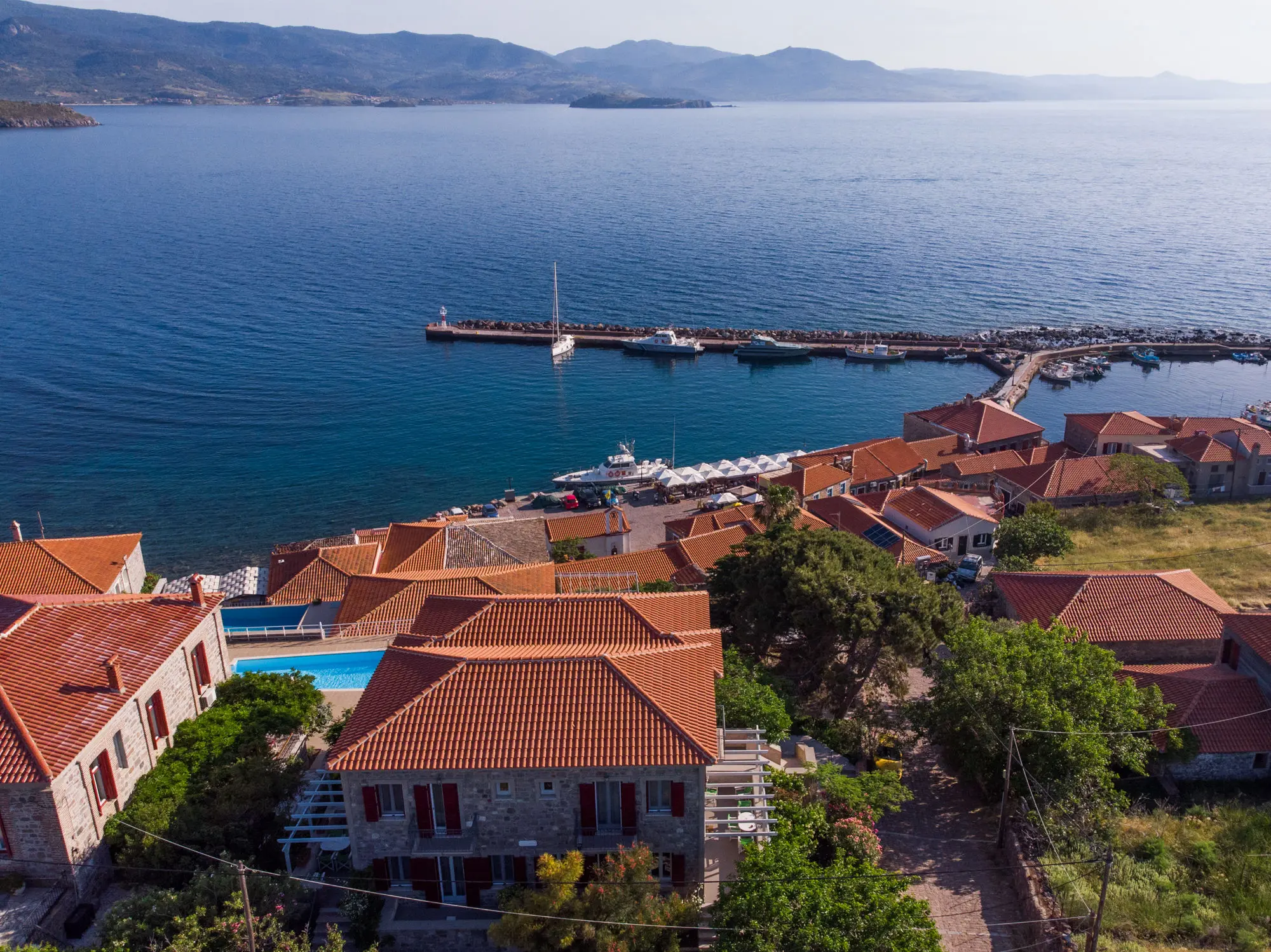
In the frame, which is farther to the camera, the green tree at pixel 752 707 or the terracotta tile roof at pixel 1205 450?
the terracotta tile roof at pixel 1205 450

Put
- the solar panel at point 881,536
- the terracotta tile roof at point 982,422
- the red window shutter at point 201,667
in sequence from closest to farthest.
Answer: the red window shutter at point 201,667
the solar panel at point 881,536
the terracotta tile roof at point 982,422

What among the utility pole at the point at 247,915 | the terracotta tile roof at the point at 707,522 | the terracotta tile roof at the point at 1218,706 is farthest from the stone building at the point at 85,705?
the terracotta tile roof at the point at 707,522

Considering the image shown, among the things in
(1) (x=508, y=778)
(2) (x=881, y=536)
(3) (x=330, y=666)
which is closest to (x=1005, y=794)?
(1) (x=508, y=778)

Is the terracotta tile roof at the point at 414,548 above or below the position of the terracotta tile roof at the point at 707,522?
above

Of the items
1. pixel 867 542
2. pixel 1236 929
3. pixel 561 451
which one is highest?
pixel 867 542

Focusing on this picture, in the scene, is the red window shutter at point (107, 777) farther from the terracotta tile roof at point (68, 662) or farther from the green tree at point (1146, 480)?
the green tree at point (1146, 480)

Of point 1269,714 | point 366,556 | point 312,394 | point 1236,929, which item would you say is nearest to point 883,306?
point 312,394

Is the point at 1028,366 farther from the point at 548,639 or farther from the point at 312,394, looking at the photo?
the point at 548,639

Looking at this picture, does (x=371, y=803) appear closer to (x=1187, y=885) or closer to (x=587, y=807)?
(x=587, y=807)
